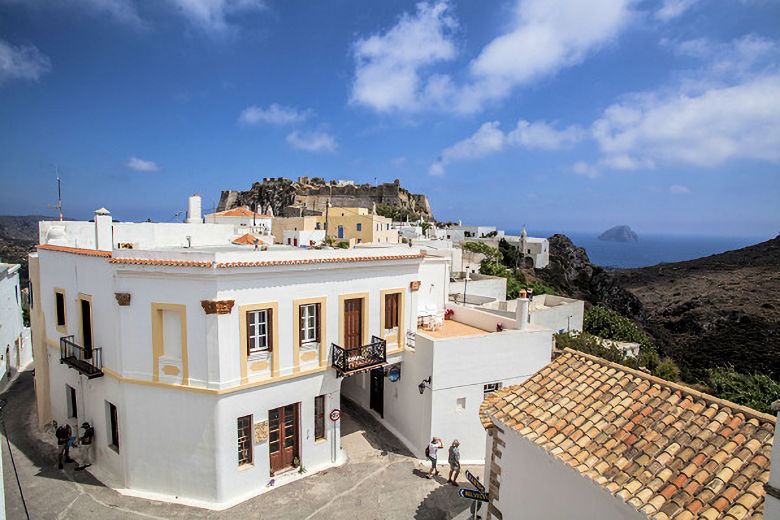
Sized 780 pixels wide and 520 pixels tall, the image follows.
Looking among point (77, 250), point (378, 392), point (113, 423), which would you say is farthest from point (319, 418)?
point (77, 250)

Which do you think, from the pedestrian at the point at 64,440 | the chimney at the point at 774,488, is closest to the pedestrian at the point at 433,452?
the chimney at the point at 774,488

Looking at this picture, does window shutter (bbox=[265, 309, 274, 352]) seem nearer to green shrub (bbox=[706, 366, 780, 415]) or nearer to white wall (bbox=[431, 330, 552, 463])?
white wall (bbox=[431, 330, 552, 463])

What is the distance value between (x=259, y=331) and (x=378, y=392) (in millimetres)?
7272

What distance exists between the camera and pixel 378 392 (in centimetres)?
1755

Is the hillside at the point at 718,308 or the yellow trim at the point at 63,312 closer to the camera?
the yellow trim at the point at 63,312

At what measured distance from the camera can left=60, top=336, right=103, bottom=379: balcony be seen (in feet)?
41.8

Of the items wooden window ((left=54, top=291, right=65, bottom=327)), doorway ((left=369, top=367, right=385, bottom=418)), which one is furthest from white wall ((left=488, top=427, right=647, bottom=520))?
wooden window ((left=54, top=291, right=65, bottom=327))

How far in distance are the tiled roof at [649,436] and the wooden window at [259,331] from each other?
22.3 ft

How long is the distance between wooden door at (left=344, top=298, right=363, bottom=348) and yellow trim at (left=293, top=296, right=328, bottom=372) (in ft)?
2.91

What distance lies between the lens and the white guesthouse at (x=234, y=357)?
1148 cm

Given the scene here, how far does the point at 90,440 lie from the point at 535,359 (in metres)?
15.6

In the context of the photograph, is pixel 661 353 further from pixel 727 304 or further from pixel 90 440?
pixel 90 440

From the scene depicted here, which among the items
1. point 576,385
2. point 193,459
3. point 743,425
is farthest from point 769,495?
point 193,459

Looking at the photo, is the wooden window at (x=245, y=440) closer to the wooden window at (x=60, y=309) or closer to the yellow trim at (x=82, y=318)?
the yellow trim at (x=82, y=318)
